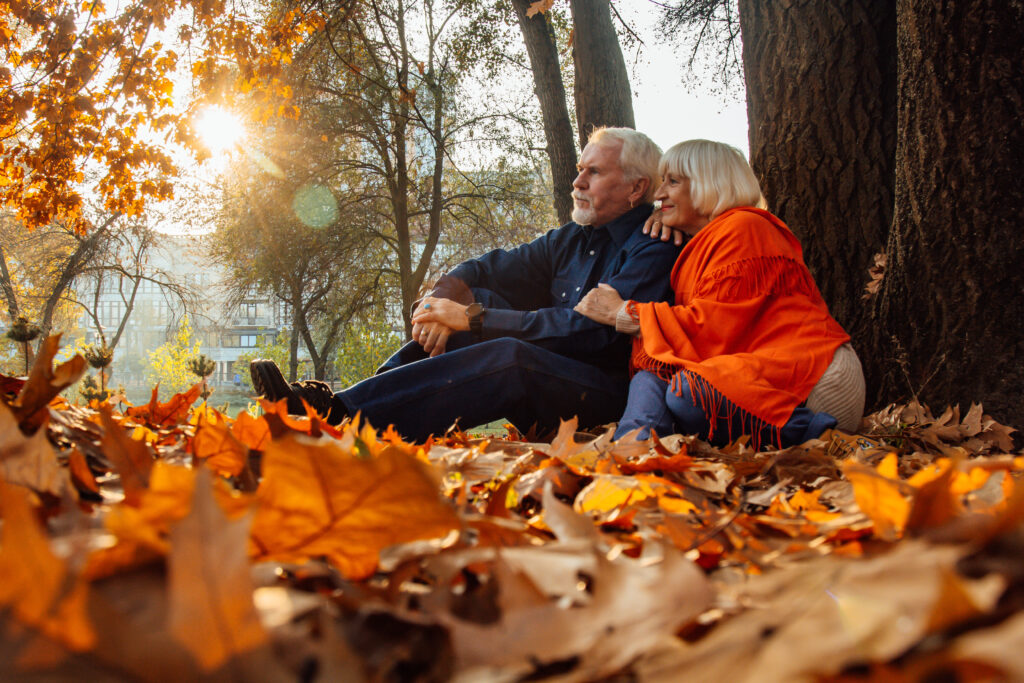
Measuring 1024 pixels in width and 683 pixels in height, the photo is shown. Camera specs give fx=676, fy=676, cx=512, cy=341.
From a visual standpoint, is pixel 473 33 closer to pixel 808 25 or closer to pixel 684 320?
pixel 808 25

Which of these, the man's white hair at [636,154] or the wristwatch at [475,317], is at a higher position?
the man's white hair at [636,154]

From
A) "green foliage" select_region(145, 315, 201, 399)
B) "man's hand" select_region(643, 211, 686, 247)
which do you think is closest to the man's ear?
"man's hand" select_region(643, 211, 686, 247)

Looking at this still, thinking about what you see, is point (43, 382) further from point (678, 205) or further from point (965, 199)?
point (965, 199)

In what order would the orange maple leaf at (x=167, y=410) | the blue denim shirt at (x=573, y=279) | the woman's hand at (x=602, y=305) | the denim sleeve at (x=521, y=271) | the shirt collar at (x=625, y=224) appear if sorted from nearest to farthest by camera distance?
the orange maple leaf at (x=167, y=410) < the woman's hand at (x=602, y=305) < the blue denim shirt at (x=573, y=279) < the shirt collar at (x=625, y=224) < the denim sleeve at (x=521, y=271)

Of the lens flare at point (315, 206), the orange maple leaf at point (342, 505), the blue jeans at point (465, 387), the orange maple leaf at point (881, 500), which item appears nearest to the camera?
the orange maple leaf at point (342, 505)

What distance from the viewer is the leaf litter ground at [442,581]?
350mm

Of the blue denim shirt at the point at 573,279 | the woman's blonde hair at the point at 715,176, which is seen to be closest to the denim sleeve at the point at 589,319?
the blue denim shirt at the point at 573,279

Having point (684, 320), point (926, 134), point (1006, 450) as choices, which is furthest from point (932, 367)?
point (684, 320)

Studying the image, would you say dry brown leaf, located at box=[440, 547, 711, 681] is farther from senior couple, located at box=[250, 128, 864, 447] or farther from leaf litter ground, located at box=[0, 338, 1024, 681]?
senior couple, located at box=[250, 128, 864, 447]

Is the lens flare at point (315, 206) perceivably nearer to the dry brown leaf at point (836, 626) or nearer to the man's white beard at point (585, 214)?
the man's white beard at point (585, 214)

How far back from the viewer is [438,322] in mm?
3275

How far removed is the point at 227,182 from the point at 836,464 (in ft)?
72.2

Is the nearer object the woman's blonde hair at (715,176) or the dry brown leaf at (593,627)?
the dry brown leaf at (593,627)

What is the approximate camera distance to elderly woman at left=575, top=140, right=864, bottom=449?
7.82 ft
